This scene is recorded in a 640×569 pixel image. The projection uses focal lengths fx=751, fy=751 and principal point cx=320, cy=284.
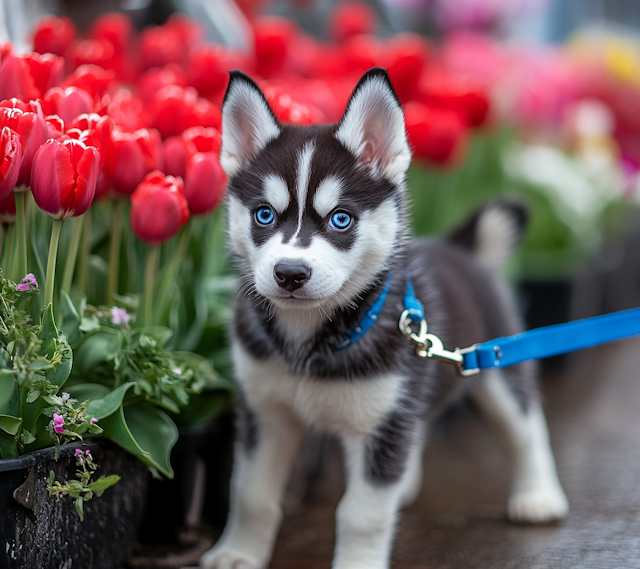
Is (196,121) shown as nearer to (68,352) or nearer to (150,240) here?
(150,240)

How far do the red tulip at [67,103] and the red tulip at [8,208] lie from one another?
241 mm

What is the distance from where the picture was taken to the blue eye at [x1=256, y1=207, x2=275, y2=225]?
1.52 m

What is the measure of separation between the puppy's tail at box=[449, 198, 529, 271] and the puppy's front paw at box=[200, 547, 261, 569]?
115 centimetres

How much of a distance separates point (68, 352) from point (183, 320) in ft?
2.04

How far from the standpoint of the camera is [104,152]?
5.05ft

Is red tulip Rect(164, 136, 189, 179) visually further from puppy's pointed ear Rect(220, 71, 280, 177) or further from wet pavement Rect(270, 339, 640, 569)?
wet pavement Rect(270, 339, 640, 569)

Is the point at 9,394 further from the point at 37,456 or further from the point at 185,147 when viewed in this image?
the point at 185,147

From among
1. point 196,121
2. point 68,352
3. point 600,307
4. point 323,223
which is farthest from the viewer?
point 600,307

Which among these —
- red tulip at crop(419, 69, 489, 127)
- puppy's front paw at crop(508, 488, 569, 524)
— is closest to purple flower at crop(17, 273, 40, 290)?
puppy's front paw at crop(508, 488, 569, 524)

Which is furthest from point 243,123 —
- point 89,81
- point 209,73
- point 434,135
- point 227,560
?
point 434,135

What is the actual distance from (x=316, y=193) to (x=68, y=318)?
0.59 meters

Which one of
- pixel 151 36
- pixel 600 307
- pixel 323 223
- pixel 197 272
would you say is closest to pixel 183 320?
pixel 197 272

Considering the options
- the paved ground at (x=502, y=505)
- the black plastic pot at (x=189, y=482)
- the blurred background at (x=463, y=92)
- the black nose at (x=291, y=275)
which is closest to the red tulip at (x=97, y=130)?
the blurred background at (x=463, y=92)

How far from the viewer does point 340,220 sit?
1501mm
